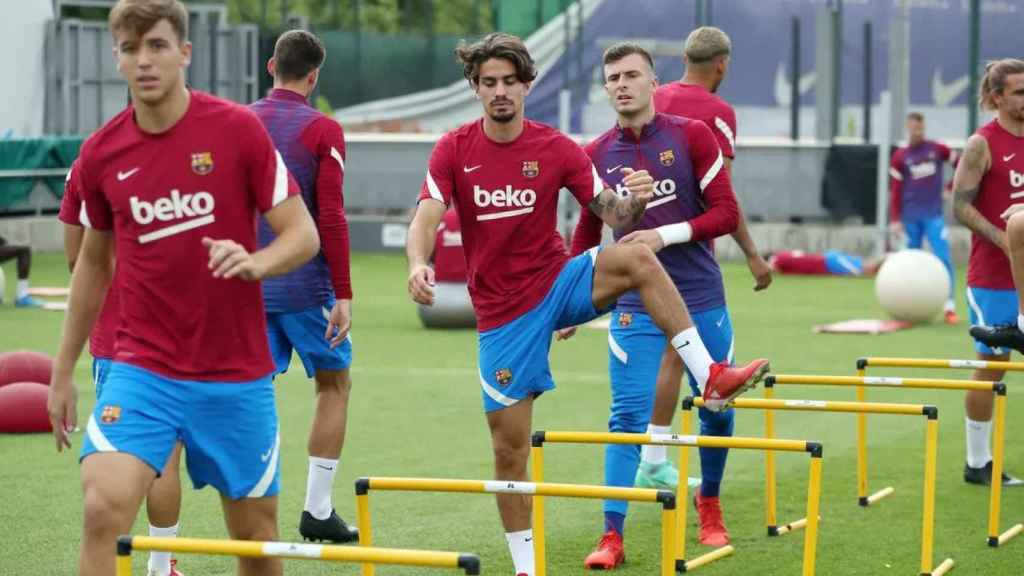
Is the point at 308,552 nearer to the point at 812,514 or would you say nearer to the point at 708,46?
the point at 812,514

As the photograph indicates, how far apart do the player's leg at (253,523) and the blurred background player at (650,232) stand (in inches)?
103

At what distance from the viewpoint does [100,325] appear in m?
7.22

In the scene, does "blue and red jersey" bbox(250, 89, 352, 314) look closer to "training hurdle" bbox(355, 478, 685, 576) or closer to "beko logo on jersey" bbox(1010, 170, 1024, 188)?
"training hurdle" bbox(355, 478, 685, 576)

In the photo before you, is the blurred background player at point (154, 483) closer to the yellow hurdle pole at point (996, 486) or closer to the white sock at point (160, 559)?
the white sock at point (160, 559)

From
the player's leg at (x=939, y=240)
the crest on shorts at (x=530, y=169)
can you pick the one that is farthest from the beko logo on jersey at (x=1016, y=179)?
the player's leg at (x=939, y=240)

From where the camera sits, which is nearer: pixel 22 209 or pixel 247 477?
pixel 247 477

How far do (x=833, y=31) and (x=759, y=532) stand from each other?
830 inches

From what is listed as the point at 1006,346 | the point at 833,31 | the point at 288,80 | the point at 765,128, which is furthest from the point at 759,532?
the point at 765,128

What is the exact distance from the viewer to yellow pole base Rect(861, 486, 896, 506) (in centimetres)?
963

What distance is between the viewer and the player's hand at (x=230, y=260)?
201 inches

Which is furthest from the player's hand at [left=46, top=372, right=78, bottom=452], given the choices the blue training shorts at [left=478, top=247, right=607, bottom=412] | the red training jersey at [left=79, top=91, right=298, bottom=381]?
the blue training shorts at [left=478, top=247, right=607, bottom=412]

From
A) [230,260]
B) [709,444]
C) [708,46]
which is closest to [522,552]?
[709,444]

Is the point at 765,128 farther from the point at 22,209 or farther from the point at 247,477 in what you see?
the point at 247,477

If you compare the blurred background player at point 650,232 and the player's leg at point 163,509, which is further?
the blurred background player at point 650,232
